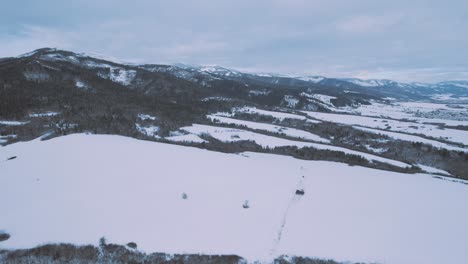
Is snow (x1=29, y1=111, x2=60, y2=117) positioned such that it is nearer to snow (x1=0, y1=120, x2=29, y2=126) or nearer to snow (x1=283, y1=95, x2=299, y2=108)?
snow (x1=0, y1=120, x2=29, y2=126)

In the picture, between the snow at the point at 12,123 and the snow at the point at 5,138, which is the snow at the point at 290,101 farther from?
the snow at the point at 5,138

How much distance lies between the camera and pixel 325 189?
14344mm

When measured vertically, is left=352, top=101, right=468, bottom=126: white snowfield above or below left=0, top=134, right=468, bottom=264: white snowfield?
below

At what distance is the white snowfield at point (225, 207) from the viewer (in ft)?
30.8

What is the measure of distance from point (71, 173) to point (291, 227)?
36.4ft

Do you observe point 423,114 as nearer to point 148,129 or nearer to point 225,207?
point 148,129

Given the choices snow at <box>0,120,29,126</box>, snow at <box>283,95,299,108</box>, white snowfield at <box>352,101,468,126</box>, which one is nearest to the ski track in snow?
snow at <box>0,120,29,126</box>

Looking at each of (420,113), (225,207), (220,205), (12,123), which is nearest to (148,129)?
(12,123)

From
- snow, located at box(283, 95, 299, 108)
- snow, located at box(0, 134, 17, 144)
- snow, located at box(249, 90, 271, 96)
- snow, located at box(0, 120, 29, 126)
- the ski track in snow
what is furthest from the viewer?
snow, located at box(249, 90, 271, 96)

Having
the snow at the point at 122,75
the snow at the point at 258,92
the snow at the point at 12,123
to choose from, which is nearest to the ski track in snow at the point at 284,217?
the snow at the point at 12,123

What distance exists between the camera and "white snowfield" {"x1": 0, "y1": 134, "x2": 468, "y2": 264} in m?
9.38

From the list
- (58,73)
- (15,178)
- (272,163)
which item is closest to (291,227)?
(272,163)

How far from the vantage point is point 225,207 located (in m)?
11.9

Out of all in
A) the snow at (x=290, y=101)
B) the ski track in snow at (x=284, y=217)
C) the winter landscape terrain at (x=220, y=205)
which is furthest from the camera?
the snow at (x=290, y=101)
